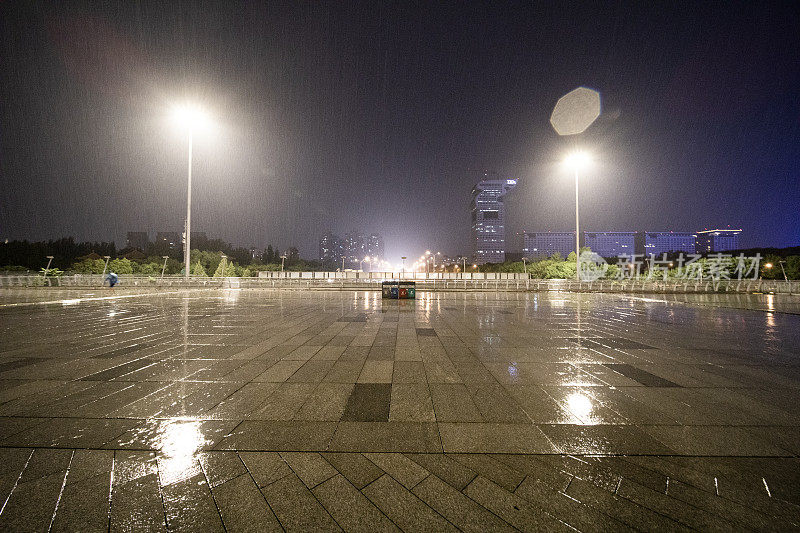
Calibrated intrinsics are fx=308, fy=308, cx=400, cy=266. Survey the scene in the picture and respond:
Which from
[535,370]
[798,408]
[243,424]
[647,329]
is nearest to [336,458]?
[243,424]

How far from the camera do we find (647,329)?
9.95 meters

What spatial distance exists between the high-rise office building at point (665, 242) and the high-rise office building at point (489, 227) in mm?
81406

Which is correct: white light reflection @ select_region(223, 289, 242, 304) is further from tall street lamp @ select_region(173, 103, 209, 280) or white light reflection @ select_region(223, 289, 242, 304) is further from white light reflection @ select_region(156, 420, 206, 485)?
white light reflection @ select_region(156, 420, 206, 485)

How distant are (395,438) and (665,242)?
794 feet

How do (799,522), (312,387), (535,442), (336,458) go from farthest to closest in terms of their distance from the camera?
(312,387)
(535,442)
(336,458)
(799,522)

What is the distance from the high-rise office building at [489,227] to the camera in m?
183

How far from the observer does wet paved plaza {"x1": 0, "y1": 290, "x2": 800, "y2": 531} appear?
2.25m

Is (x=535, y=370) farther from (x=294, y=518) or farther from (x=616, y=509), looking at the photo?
(x=294, y=518)

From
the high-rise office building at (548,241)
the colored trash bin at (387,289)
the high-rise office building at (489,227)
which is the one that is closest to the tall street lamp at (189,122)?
the colored trash bin at (387,289)

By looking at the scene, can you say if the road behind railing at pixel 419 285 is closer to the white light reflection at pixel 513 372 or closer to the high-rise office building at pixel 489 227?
the white light reflection at pixel 513 372

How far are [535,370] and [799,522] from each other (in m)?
3.39

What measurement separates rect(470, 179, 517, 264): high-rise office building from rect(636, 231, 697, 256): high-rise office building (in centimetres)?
8141

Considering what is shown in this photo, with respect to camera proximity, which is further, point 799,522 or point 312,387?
point 312,387

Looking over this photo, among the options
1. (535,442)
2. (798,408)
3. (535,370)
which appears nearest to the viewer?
(535,442)
